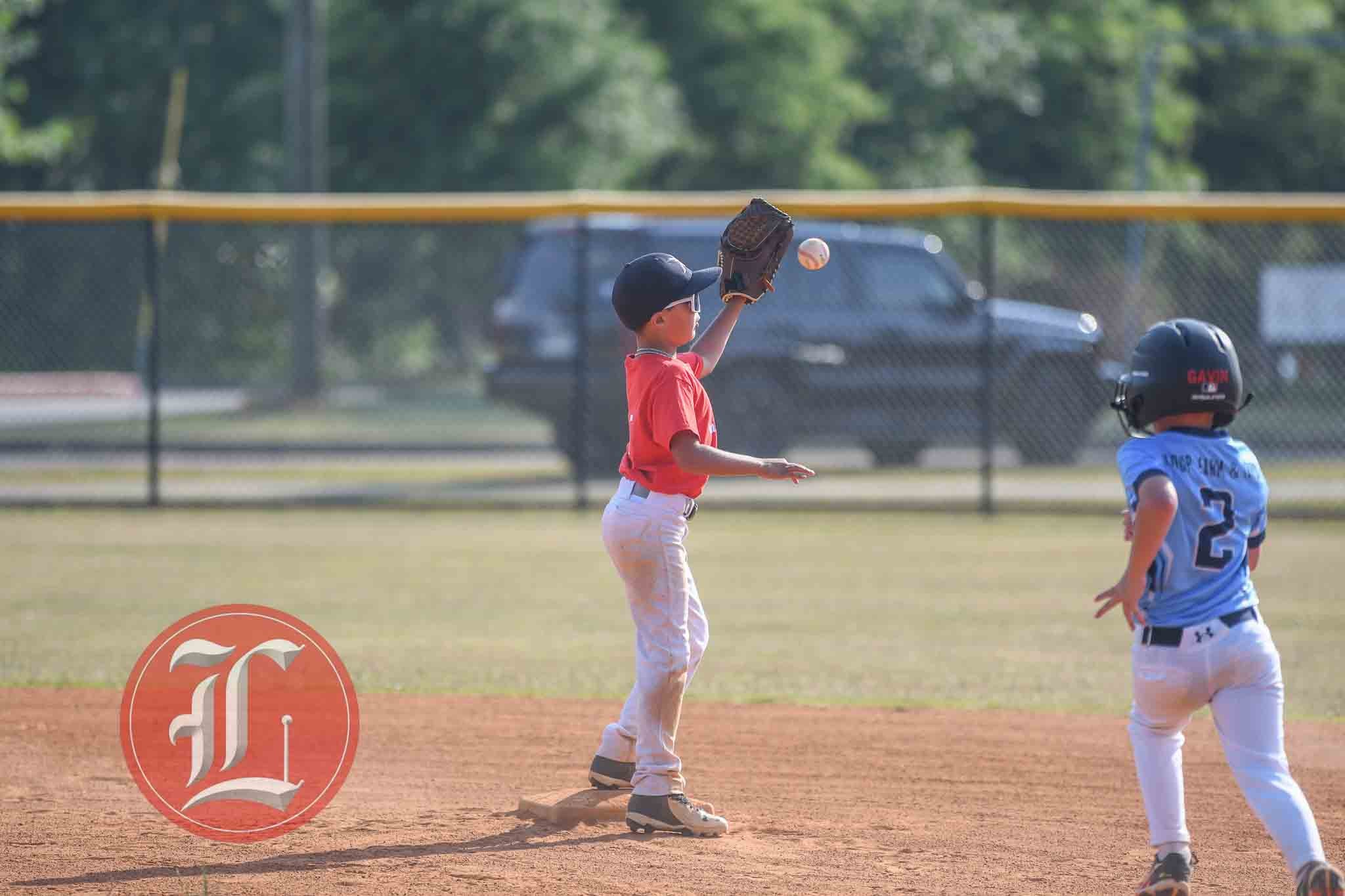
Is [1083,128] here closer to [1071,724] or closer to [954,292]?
[954,292]

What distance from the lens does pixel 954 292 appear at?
14.7 metres

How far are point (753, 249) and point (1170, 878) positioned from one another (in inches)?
84.3

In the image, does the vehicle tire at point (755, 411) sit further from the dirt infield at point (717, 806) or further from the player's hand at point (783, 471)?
the player's hand at point (783, 471)

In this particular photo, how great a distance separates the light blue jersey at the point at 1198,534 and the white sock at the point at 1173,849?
0.51 m

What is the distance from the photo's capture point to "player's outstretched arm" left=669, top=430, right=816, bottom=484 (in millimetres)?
4324

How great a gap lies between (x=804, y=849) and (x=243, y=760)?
1.88 meters

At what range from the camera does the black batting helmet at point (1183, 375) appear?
3961mm

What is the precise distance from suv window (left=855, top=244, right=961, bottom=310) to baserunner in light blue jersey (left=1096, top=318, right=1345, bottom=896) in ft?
34.8

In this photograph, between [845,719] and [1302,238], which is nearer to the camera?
[845,719]

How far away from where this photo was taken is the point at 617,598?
29.9 feet

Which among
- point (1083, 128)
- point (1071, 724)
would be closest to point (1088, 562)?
point (1071, 724)

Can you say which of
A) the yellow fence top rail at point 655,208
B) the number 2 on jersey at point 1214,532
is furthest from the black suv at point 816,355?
the number 2 on jersey at point 1214,532

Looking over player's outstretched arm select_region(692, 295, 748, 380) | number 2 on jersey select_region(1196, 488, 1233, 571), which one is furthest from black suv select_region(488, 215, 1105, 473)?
number 2 on jersey select_region(1196, 488, 1233, 571)

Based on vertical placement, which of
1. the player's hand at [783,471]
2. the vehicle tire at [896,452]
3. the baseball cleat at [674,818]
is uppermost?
the player's hand at [783,471]
